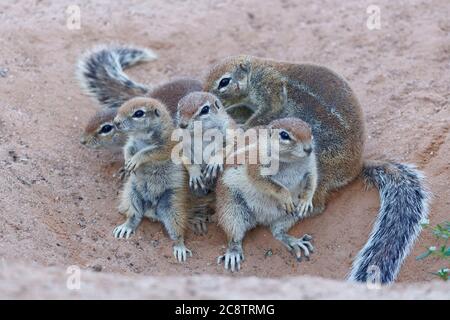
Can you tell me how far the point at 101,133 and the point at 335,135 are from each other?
2069 millimetres

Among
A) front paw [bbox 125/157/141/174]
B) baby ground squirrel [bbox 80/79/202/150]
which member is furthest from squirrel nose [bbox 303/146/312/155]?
baby ground squirrel [bbox 80/79/202/150]

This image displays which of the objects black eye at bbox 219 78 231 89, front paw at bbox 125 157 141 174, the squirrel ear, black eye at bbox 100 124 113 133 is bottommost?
front paw at bbox 125 157 141 174

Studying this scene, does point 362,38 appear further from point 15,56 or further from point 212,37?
point 15,56

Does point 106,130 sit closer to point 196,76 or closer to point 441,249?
point 196,76

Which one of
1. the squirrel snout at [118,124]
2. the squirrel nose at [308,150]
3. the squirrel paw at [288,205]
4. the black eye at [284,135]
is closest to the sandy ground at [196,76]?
the squirrel paw at [288,205]

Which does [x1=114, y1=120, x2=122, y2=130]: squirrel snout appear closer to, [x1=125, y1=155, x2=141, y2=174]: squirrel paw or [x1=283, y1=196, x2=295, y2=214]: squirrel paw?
[x1=125, y1=155, x2=141, y2=174]: squirrel paw

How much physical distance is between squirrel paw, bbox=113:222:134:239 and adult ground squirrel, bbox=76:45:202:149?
0.84 metres

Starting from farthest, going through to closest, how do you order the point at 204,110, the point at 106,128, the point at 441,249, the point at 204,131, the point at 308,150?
the point at 106,128 → the point at 204,131 → the point at 204,110 → the point at 308,150 → the point at 441,249

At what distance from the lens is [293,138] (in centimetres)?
591

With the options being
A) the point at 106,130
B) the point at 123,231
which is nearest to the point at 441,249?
the point at 123,231

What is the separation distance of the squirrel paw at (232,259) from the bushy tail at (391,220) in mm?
957

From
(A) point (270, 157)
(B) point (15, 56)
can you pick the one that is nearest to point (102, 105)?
(B) point (15, 56)

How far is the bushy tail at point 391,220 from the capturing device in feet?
19.1

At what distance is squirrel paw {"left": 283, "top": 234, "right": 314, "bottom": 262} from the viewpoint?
6.30 meters
